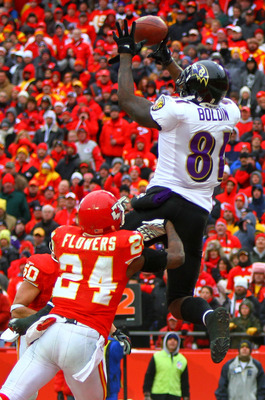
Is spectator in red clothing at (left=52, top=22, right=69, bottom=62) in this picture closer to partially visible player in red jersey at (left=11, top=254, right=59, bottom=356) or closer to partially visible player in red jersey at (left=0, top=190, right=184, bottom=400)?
partially visible player in red jersey at (left=11, top=254, right=59, bottom=356)

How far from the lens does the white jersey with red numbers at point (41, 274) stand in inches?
276

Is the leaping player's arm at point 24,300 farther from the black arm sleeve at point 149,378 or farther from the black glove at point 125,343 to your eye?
the black arm sleeve at point 149,378

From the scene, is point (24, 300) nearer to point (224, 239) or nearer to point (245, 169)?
point (224, 239)

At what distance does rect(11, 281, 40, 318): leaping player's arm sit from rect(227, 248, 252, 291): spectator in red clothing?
4960 mm

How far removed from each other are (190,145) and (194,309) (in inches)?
45.4

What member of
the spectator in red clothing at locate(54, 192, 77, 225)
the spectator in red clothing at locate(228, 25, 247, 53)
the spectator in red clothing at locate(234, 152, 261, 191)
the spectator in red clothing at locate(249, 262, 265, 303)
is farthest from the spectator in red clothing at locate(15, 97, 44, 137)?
the spectator in red clothing at locate(249, 262, 265, 303)

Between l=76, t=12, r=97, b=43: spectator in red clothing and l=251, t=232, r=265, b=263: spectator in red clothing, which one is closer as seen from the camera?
l=251, t=232, r=265, b=263: spectator in red clothing

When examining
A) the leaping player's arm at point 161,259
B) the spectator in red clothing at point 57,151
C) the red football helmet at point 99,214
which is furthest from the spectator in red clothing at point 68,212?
the red football helmet at point 99,214

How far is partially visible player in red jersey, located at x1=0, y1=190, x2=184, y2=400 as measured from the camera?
5.71 metres

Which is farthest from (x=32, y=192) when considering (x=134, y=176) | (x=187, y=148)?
(x=187, y=148)

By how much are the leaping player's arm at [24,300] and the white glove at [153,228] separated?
1226 mm

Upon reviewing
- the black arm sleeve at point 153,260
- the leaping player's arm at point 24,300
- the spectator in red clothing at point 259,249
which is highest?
the black arm sleeve at point 153,260

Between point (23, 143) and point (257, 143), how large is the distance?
440 cm

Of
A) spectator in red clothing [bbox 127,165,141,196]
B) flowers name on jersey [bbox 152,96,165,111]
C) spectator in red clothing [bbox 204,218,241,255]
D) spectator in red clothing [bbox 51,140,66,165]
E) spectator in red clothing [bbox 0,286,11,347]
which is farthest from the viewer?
spectator in red clothing [bbox 51,140,66,165]
